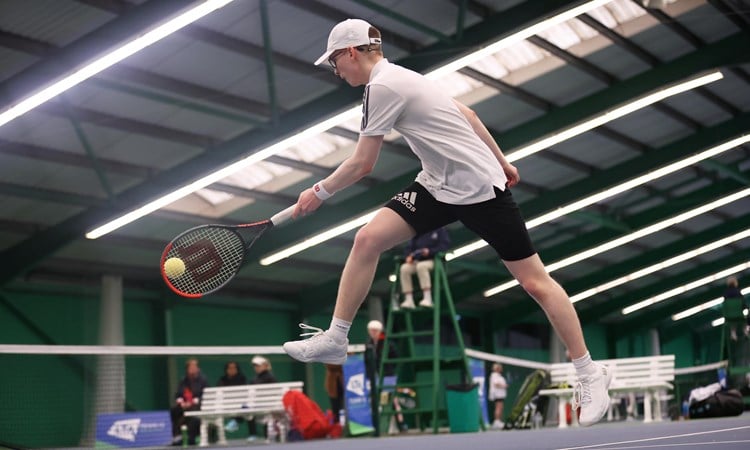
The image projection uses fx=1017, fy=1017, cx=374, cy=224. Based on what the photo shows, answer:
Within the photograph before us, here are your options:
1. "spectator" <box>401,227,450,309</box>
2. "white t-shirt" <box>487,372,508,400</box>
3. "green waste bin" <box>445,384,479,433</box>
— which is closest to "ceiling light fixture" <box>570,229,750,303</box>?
"white t-shirt" <box>487,372,508,400</box>

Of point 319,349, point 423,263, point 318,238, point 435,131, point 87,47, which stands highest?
point 87,47

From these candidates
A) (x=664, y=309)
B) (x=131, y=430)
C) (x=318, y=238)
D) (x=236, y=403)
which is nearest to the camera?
(x=236, y=403)

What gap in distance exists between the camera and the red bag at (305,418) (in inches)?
456

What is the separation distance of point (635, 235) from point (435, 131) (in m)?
24.2

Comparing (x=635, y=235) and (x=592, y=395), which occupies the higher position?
(x=635, y=235)

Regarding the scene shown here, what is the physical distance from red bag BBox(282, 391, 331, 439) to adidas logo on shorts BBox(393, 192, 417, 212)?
25.4ft

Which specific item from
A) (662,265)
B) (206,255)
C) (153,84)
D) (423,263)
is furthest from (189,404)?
(662,265)

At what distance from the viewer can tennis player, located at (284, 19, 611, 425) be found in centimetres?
405

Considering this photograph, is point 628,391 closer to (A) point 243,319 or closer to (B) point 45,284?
(B) point 45,284

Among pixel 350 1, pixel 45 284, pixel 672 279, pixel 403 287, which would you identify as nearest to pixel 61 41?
pixel 350 1

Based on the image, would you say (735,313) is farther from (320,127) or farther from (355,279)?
(355,279)

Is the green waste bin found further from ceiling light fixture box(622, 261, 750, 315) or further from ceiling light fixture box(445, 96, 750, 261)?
ceiling light fixture box(622, 261, 750, 315)

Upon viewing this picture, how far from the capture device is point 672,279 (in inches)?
1388

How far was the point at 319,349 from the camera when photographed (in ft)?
14.4
